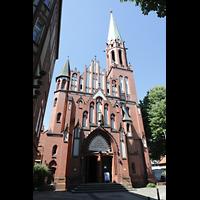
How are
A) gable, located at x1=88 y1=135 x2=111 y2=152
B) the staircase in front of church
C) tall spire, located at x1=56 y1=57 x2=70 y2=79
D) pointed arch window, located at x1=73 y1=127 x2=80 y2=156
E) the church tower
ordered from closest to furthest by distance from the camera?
the staircase in front of church, pointed arch window, located at x1=73 y1=127 x2=80 y2=156, gable, located at x1=88 y1=135 x2=111 y2=152, the church tower, tall spire, located at x1=56 y1=57 x2=70 y2=79

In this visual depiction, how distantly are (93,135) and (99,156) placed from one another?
2974mm

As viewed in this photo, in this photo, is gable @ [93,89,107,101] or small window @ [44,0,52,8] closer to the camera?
small window @ [44,0,52,8]

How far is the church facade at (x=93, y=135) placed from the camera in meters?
17.5

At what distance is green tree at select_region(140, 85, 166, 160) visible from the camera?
25.1 m

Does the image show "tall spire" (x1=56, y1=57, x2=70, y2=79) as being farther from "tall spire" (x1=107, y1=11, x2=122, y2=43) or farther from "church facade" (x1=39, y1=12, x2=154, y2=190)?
"tall spire" (x1=107, y1=11, x2=122, y2=43)

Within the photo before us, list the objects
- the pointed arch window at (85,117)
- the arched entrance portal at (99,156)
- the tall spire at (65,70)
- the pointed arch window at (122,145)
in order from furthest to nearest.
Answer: the tall spire at (65,70)
the pointed arch window at (85,117)
the pointed arch window at (122,145)
the arched entrance portal at (99,156)

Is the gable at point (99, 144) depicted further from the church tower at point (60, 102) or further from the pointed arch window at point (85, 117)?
the church tower at point (60, 102)

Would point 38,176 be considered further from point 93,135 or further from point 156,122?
point 156,122

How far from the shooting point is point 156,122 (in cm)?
2559

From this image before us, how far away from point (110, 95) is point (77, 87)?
20.2 ft

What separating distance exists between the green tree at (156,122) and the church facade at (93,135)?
11.1 feet

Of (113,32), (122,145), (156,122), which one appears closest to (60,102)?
(122,145)

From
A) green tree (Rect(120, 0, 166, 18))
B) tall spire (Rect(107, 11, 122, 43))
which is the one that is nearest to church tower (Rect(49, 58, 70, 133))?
green tree (Rect(120, 0, 166, 18))

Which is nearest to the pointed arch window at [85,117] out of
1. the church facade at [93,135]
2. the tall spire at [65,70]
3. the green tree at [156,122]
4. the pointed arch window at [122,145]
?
the church facade at [93,135]
